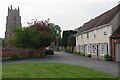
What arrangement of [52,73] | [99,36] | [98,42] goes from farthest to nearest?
[98,42], [99,36], [52,73]

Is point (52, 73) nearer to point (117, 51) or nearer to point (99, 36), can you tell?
point (117, 51)

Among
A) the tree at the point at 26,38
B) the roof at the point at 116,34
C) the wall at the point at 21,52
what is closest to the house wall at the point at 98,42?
the roof at the point at 116,34

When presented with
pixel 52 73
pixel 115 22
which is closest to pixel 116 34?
pixel 115 22

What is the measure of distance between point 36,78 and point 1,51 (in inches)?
1027

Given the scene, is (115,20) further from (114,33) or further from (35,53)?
(35,53)

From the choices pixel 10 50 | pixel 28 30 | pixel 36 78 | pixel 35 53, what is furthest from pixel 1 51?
pixel 36 78

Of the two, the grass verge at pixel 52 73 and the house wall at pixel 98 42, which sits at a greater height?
the house wall at pixel 98 42

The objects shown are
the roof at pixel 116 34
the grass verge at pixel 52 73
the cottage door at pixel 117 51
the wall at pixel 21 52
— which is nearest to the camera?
the grass verge at pixel 52 73

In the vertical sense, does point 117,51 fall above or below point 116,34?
below

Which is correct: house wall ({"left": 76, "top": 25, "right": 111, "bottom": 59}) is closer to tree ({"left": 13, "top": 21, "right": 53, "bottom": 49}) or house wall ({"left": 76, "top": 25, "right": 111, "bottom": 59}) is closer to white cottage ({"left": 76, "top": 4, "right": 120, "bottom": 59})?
white cottage ({"left": 76, "top": 4, "right": 120, "bottom": 59})

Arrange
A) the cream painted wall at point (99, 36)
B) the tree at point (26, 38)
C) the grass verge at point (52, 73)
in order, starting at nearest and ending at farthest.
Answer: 1. the grass verge at point (52, 73)
2. the cream painted wall at point (99, 36)
3. the tree at point (26, 38)

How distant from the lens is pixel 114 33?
3606 cm

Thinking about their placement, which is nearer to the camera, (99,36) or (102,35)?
(102,35)

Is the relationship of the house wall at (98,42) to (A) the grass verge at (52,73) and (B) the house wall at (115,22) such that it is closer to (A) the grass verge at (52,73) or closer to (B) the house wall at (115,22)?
(B) the house wall at (115,22)
